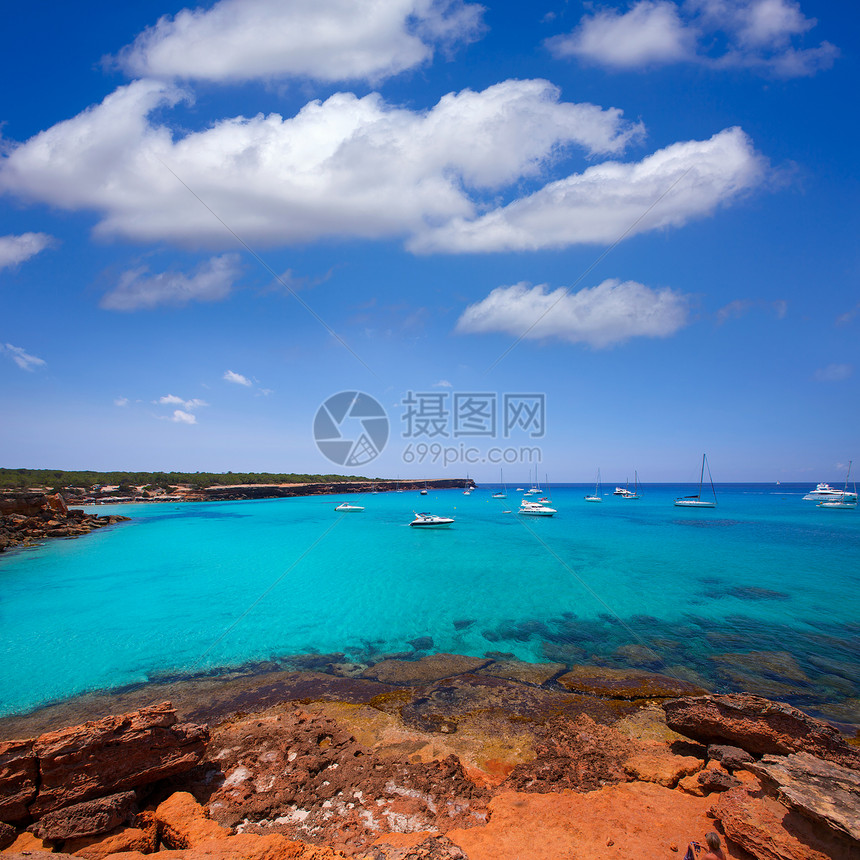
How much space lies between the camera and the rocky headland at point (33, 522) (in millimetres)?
38725

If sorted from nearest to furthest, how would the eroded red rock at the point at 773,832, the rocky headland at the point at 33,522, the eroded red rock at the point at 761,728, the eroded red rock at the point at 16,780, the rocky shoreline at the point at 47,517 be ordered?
1. the eroded red rock at the point at 773,832
2. the eroded red rock at the point at 16,780
3. the eroded red rock at the point at 761,728
4. the rocky headland at the point at 33,522
5. the rocky shoreline at the point at 47,517

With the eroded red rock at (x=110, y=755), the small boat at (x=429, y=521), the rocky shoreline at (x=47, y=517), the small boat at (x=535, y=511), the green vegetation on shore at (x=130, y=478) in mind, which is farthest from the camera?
the green vegetation on shore at (x=130, y=478)

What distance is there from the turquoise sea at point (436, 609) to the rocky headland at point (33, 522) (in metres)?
3.73

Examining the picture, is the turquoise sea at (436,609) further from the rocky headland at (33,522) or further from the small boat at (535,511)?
the small boat at (535,511)

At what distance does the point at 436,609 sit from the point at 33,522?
45.4 m

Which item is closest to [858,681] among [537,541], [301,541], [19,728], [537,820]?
[537,820]

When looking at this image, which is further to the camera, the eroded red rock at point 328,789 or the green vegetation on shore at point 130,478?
the green vegetation on shore at point 130,478

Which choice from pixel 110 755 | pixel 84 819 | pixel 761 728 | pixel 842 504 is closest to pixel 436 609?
pixel 761 728

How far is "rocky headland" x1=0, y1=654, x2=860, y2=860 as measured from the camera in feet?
17.5

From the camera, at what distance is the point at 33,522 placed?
4153cm

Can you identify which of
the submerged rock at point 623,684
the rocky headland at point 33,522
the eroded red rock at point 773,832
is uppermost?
the eroded red rock at point 773,832

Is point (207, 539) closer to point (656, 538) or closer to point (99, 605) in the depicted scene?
point (99, 605)

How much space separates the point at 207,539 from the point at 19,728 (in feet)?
117

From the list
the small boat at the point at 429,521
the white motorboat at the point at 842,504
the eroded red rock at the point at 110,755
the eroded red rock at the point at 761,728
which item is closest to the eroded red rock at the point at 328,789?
the eroded red rock at the point at 110,755
